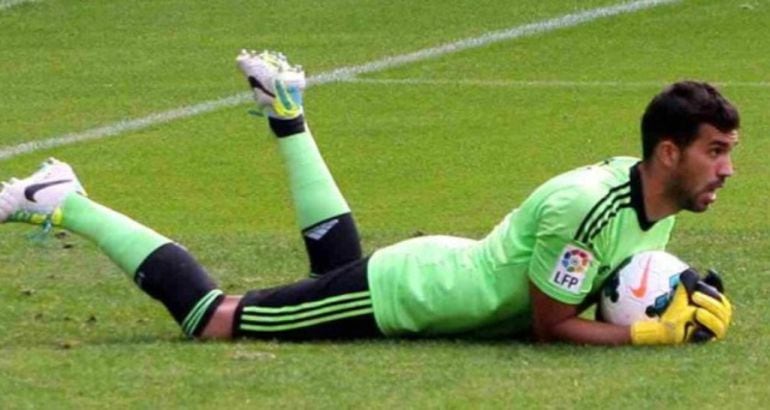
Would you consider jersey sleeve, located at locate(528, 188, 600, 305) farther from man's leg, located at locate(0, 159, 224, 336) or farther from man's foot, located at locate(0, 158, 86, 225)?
man's foot, located at locate(0, 158, 86, 225)

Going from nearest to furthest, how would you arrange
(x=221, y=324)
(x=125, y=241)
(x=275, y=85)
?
(x=221, y=324) → (x=125, y=241) → (x=275, y=85)

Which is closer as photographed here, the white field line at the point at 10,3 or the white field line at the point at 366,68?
the white field line at the point at 366,68

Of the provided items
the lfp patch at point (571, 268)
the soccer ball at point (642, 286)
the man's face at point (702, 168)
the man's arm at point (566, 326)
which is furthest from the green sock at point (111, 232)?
the man's face at point (702, 168)

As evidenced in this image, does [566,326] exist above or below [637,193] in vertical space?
below


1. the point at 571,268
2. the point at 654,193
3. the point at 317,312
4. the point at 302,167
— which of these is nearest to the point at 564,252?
the point at 571,268

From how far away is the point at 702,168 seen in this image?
710 cm

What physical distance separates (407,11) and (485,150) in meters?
4.62

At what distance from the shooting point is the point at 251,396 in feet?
21.4

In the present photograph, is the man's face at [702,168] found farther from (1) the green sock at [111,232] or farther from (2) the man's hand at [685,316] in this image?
(1) the green sock at [111,232]

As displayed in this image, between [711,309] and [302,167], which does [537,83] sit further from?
[711,309]

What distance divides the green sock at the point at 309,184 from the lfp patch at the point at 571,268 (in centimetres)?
119

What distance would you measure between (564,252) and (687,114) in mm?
589

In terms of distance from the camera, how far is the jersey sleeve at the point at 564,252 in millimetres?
7031

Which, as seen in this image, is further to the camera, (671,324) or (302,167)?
(302,167)
